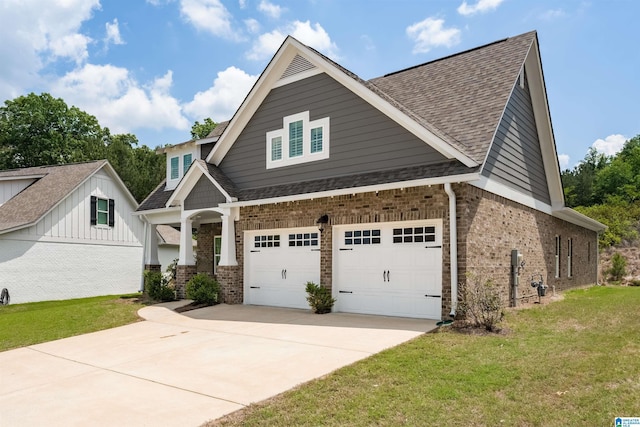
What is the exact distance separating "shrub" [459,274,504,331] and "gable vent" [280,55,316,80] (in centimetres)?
746

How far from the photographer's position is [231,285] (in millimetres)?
14250

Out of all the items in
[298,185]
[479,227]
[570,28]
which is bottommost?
[479,227]

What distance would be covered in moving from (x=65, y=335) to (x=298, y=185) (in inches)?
265

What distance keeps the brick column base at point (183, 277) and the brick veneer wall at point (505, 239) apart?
915 cm

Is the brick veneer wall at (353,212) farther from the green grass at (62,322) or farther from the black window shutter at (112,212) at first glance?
the black window shutter at (112,212)

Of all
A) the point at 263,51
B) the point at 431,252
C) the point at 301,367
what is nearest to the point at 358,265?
the point at 431,252

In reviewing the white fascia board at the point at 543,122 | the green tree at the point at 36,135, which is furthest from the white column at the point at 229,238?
the green tree at the point at 36,135

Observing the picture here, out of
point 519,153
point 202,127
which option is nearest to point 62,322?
point 519,153

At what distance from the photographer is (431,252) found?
10.6 meters

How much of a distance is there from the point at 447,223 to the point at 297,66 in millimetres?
6678

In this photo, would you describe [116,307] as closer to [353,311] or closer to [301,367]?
[353,311]

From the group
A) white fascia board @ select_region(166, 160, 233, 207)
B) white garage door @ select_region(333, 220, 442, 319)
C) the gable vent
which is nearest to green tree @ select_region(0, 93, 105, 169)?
white fascia board @ select_region(166, 160, 233, 207)

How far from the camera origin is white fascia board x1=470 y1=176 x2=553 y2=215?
11.0m

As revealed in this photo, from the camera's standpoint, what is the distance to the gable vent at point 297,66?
13.6 m
